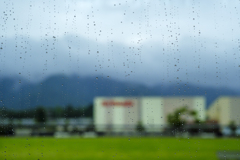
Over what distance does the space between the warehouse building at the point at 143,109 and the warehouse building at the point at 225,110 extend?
0.51 ft

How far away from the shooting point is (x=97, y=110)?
316 cm

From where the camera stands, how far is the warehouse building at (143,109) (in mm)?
2846

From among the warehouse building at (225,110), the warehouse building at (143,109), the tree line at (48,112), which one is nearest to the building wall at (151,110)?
the warehouse building at (143,109)

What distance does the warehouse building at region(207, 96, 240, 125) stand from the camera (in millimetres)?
2895

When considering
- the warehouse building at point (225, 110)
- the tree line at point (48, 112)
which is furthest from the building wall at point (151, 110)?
the tree line at point (48, 112)

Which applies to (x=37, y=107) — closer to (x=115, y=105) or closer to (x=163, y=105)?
(x=115, y=105)

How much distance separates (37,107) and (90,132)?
92 centimetres

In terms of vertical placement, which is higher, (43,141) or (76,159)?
(43,141)

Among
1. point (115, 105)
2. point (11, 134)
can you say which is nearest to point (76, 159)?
point (11, 134)

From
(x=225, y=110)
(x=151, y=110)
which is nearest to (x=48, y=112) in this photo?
(x=151, y=110)

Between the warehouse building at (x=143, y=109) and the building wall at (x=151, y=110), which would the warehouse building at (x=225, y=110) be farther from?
the building wall at (x=151, y=110)

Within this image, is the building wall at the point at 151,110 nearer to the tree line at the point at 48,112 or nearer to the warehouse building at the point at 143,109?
the warehouse building at the point at 143,109

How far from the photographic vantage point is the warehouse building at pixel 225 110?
2895 millimetres

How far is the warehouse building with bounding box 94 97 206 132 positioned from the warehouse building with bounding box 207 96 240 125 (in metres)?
0.16
